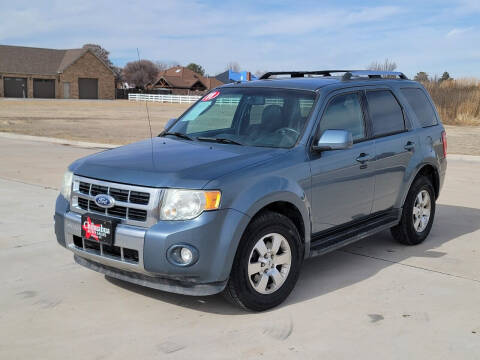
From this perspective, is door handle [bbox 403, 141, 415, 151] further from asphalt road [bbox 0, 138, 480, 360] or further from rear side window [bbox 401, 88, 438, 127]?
asphalt road [bbox 0, 138, 480, 360]

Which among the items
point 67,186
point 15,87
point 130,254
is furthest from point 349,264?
point 15,87

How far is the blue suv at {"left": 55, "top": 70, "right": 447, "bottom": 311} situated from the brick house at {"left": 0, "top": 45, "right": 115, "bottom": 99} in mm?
74402

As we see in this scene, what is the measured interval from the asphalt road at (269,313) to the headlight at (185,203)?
32.8 inches

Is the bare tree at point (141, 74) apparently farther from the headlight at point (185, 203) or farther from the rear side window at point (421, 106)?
the headlight at point (185, 203)

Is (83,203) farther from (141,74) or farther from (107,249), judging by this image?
(141,74)

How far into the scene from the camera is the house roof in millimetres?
74125

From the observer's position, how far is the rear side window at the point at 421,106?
657cm

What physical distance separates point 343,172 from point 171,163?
5.52 ft

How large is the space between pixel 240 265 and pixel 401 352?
4.12ft

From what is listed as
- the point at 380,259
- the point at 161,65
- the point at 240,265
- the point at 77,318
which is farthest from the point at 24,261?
the point at 161,65

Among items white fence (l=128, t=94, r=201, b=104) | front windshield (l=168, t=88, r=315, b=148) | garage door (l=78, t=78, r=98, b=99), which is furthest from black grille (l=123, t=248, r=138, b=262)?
garage door (l=78, t=78, r=98, b=99)

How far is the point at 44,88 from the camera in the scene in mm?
76500

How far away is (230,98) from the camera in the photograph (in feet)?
19.2

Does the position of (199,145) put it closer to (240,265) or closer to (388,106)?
(240,265)
